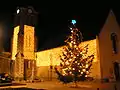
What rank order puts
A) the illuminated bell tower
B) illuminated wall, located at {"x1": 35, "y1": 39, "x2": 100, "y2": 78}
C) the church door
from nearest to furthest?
the church door
illuminated wall, located at {"x1": 35, "y1": 39, "x2": 100, "y2": 78}
the illuminated bell tower

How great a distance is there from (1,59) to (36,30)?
34.2 ft

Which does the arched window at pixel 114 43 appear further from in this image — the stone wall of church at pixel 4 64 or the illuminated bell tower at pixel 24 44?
the stone wall of church at pixel 4 64

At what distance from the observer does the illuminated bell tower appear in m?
43.5

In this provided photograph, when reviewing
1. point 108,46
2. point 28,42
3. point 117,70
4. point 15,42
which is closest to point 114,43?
point 108,46

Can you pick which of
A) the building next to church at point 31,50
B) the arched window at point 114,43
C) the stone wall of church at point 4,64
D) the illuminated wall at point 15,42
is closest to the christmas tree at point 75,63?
the building next to church at point 31,50

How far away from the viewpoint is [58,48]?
40750 millimetres

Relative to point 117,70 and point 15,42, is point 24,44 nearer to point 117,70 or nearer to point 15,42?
point 15,42

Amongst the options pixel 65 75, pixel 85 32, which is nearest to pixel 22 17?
pixel 85 32

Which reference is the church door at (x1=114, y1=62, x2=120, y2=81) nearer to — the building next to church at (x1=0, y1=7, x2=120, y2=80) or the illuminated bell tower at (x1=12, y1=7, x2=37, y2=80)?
the building next to church at (x1=0, y1=7, x2=120, y2=80)

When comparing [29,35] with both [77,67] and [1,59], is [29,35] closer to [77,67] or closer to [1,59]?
[1,59]

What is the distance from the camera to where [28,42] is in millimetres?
45188

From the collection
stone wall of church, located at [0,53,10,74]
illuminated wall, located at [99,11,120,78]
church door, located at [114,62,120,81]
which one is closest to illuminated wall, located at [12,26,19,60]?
stone wall of church, located at [0,53,10,74]

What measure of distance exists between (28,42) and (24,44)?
1.20 metres

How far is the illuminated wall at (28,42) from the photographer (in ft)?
146
